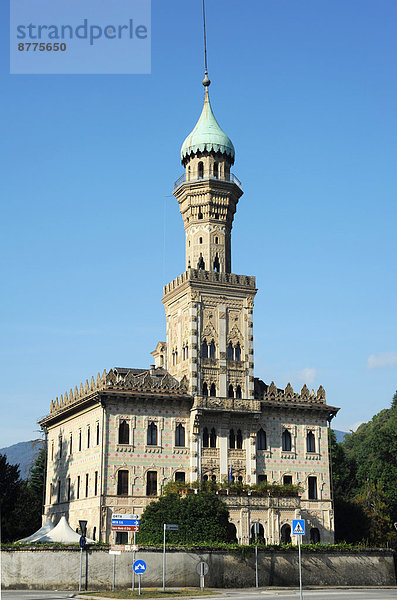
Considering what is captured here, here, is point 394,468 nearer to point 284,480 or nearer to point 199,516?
point 284,480

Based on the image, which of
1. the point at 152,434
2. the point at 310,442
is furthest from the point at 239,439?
the point at 152,434

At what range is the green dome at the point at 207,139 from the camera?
74.2 metres

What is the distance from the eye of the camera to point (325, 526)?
68.3 m

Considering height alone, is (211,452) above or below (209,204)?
below

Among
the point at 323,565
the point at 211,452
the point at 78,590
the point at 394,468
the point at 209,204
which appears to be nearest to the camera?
the point at 78,590

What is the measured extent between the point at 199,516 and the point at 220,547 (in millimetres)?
9791

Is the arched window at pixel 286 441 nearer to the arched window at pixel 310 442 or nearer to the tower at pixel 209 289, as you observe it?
the arched window at pixel 310 442

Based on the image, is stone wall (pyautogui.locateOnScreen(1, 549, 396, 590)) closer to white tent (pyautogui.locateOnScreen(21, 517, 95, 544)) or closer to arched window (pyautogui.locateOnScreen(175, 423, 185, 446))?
white tent (pyautogui.locateOnScreen(21, 517, 95, 544))

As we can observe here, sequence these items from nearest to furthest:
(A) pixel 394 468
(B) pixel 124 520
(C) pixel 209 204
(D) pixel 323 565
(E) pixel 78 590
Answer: (B) pixel 124 520 < (E) pixel 78 590 < (D) pixel 323 565 < (C) pixel 209 204 < (A) pixel 394 468

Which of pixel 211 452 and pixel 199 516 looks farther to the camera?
pixel 211 452

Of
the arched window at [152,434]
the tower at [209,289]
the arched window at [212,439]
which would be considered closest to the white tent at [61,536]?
the arched window at [152,434]

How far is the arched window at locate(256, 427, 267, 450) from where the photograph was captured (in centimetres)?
6904

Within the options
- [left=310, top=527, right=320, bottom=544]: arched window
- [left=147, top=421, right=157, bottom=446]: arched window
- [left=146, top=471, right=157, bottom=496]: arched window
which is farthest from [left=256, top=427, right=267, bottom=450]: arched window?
[left=146, top=471, right=157, bottom=496]: arched window

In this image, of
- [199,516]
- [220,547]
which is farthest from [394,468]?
[220,547]
